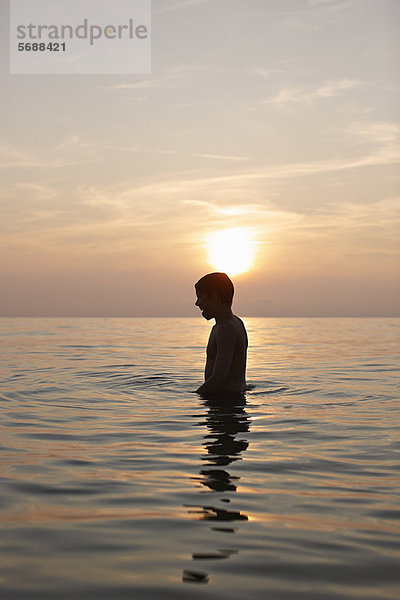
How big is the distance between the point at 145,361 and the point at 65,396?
712 cm

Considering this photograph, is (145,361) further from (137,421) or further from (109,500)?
(109,500)

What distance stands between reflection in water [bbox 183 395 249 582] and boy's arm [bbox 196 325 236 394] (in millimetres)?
297

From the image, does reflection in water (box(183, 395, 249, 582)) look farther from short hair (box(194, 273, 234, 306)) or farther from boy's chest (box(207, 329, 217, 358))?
short hair (box(194, 273, 234, 306))

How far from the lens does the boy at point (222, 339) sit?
27.4ft

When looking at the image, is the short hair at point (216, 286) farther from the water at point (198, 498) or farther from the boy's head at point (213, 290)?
the water at point (198, 498)

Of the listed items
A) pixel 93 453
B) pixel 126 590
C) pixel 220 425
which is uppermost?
pixel 220 425

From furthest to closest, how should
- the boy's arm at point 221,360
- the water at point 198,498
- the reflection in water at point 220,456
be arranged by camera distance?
1. the boy's arm at point 221,360
2. the reflection in water at point 220,456
3. the water at point 198,498

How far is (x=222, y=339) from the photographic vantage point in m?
8.42

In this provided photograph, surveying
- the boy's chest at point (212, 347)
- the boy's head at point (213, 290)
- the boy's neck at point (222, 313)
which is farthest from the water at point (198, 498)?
the boy's head at point (213, 290)

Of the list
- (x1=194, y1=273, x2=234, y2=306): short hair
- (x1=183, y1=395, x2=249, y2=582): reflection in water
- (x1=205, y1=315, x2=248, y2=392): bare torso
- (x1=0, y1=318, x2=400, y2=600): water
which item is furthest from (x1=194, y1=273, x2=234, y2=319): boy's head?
(x1=0, y1=318, x2=400, y2=600): water

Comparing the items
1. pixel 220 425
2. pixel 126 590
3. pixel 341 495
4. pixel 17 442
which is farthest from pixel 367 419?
pixel 126 590

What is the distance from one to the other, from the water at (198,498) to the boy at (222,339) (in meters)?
0.40

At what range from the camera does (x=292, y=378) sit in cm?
1271

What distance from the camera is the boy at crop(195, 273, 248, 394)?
835cm
